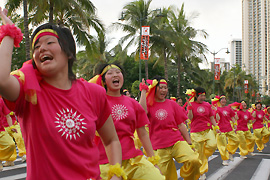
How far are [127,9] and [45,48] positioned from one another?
24831 millimetres

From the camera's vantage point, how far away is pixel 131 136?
13.9 feet

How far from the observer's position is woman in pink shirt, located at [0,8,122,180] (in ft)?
6.28

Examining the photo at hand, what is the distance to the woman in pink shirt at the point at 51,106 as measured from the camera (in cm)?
191

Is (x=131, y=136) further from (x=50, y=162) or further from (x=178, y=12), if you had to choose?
(x=178, y=12)

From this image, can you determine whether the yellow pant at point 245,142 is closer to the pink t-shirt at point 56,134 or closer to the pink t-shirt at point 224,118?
the pink t-shirt at point 224,118

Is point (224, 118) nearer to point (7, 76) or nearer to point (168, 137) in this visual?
point (168, 137)

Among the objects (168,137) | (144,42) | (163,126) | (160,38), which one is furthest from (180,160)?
(160,38)

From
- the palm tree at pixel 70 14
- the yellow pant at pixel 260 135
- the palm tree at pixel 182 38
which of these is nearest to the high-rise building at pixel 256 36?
the palm tree at pixel 182 38

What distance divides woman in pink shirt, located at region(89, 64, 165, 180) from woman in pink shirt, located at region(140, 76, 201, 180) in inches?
56.3

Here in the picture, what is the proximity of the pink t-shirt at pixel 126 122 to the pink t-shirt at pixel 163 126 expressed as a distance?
151cm

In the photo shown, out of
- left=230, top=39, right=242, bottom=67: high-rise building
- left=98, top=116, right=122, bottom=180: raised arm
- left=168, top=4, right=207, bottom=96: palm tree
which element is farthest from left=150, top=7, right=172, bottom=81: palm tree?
left=230, top=39, right=242, bottom=67: high-rise building

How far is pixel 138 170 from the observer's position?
12.8ft

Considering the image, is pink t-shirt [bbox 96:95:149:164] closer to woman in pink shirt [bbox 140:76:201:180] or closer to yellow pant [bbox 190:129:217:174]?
woman in pink shirt [bbox 140:76:201:180]

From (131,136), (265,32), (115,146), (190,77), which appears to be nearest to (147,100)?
(131,136)
